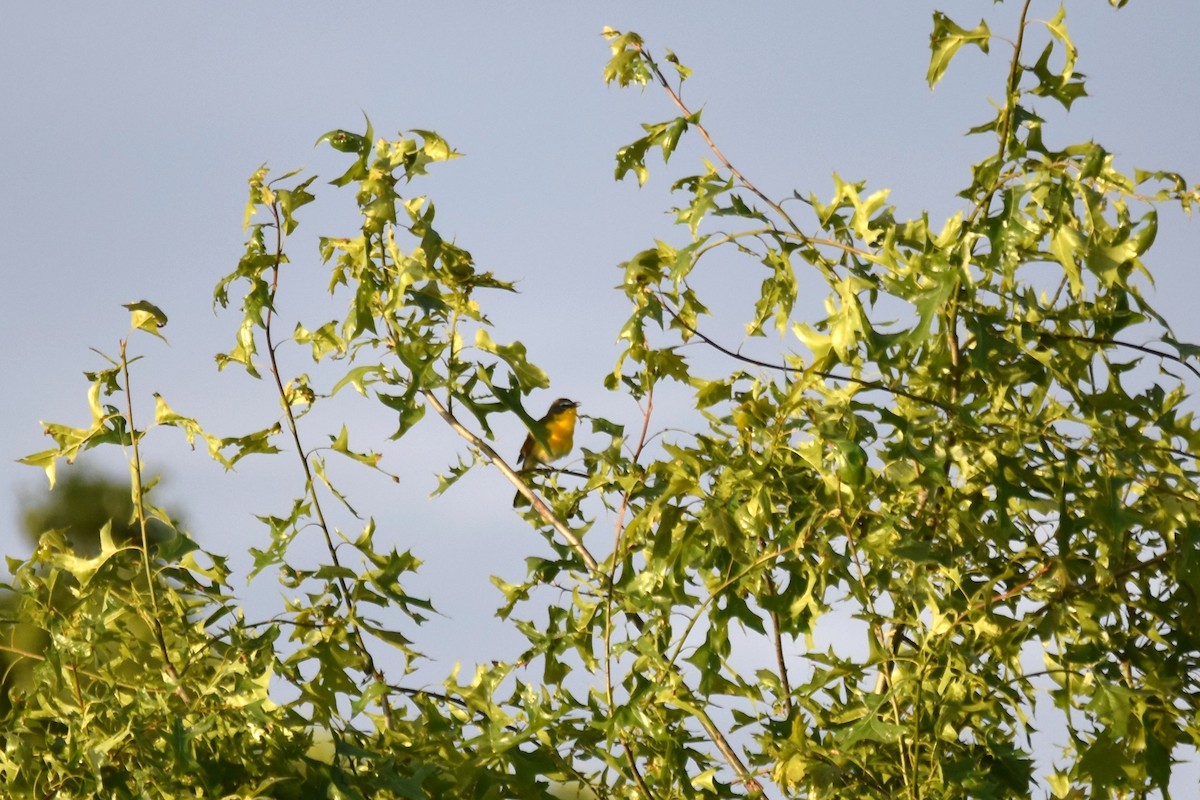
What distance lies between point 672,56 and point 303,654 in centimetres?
210

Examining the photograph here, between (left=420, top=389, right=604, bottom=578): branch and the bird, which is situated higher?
the bird

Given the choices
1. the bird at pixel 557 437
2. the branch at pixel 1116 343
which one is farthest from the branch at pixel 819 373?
the bird at pixel 557 437

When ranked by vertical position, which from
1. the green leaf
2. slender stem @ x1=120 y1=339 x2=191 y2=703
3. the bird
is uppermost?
the bird

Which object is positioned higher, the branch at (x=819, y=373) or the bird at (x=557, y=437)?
the bird at (x=557, y=437)

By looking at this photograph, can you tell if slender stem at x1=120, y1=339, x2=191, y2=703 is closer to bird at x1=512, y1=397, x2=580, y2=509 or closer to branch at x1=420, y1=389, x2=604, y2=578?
branch at x1=420, y1=389, x2=604, y2=578

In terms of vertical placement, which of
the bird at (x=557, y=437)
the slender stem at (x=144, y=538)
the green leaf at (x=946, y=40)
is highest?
the bird at (x=557, y=437)

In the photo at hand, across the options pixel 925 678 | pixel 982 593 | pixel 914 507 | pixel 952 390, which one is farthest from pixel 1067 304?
pixel 925 678

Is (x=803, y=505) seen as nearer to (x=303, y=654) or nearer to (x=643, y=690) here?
(x=643, y=690)

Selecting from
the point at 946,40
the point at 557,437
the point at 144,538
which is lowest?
the point at 144,538

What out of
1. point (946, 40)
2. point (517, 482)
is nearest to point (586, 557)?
point (517, 482)

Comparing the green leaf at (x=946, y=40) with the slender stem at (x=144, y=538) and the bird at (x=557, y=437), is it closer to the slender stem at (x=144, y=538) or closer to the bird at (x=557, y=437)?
the slender stem at (x=144, y=538)

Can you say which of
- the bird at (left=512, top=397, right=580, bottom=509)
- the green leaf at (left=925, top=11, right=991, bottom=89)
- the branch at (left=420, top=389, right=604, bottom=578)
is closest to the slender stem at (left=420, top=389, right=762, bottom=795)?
the branch at (left=420, top=389, right=604, bottom=578)

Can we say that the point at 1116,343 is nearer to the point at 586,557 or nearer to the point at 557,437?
the point at 586,557

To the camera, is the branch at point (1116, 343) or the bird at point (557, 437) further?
the bird at point (557, 437)
